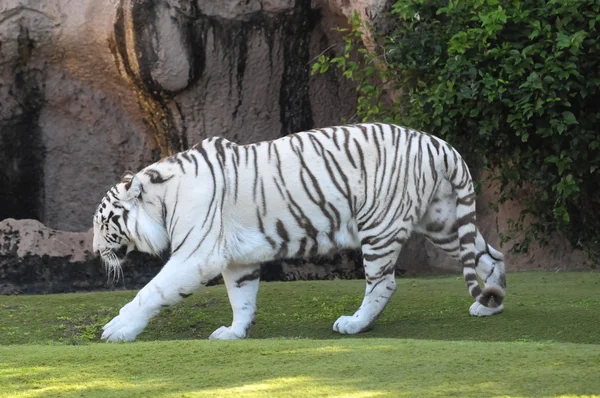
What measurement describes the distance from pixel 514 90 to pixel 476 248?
2.66 m

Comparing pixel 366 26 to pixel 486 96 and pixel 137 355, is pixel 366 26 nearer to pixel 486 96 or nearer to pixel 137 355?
pixel 486 96

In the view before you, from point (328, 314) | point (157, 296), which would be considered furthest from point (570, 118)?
point (157, 296)

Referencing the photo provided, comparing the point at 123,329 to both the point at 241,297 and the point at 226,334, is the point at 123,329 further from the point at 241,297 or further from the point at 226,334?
the point at 241,297

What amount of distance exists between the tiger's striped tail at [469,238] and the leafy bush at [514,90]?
2240mm

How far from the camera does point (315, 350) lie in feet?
18.0

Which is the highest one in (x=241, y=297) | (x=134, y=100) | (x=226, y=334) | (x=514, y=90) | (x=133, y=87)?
(x=133, y=87)

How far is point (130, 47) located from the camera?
440 inches

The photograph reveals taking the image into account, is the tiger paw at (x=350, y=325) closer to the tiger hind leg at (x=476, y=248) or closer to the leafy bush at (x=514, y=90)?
the tiger hind leg at (x=476, y=248)

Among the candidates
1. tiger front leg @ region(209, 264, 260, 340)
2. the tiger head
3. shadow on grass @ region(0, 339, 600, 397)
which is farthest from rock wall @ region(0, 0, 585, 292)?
shadow on grass @ region(0, 339, 600, 397)

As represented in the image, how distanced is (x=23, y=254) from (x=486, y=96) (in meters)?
4.97

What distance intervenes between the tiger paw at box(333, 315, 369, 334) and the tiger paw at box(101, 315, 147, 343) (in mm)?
1380

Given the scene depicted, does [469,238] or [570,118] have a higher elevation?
[570,118]

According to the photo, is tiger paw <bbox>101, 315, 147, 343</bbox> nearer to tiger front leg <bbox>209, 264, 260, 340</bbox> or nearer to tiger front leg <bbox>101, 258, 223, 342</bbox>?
A: tiger front leg <bbox>101, 258, 223, 342</bbox>

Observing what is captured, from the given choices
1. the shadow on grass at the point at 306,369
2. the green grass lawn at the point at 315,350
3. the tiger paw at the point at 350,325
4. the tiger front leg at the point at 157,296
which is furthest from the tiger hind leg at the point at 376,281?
the shadow on grass at the point at 306,369
